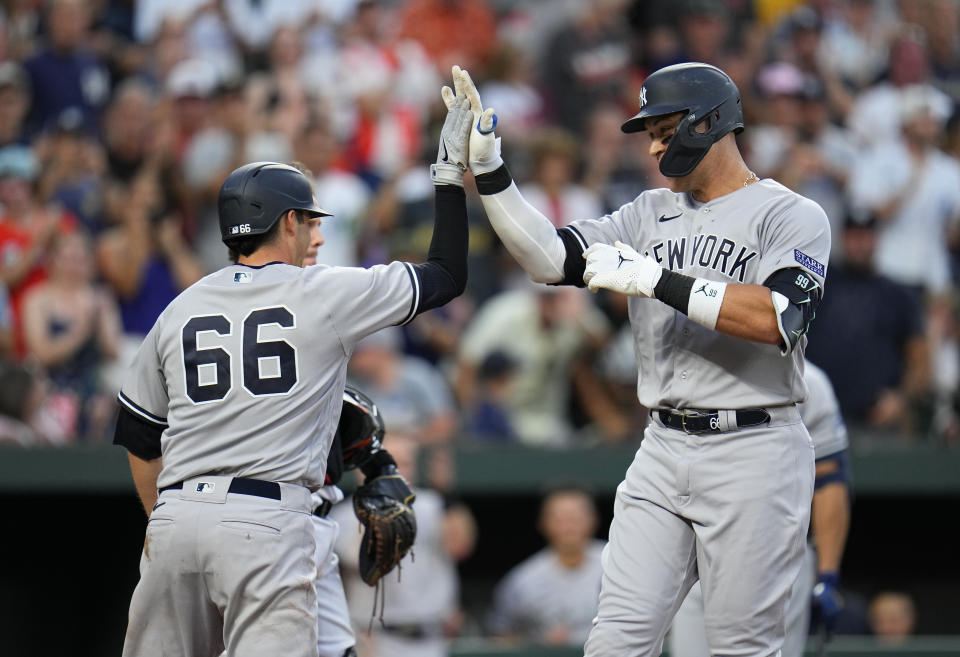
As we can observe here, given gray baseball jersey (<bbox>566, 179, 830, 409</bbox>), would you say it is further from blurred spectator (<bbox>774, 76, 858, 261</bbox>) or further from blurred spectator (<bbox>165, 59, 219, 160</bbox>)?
blurred spectator (<bbox>165, 59, 219, 160</bbox>)

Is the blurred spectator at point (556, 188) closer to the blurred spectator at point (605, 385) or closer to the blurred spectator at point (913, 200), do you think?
the blurred spectator at point (605, 385)

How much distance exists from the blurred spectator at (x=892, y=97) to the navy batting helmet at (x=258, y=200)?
715 centimetres

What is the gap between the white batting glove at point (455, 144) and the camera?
14.7 feet

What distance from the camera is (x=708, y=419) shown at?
14.1 feet

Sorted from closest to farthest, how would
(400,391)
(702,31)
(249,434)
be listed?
(249,434)
(400,391)
(702,31)

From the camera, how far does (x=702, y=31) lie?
435 inches

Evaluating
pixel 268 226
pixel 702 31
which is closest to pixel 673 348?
pixel 268 226

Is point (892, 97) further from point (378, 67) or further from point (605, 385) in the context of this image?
point (378, 67)

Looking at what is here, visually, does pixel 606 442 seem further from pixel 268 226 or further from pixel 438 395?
pixel 268 226

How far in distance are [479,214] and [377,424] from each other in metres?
4.67

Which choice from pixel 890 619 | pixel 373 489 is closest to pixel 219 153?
pixel 373 489

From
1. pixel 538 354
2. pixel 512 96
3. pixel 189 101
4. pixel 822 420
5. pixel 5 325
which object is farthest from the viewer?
pixel 512 96

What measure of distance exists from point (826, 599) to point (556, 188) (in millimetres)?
4453

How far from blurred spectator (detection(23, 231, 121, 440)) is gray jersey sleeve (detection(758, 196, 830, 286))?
15.9ft
